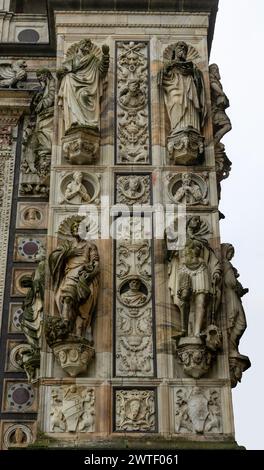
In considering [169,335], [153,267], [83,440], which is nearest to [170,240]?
[153,267]

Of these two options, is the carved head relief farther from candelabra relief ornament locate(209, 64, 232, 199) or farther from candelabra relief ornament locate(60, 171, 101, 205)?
candelabra relief ornament locate(209, 64, 232, 199)

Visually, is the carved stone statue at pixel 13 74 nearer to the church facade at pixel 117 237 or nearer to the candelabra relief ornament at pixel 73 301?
the church facade at pixel 117 237

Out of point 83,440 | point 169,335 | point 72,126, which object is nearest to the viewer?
point 83,440

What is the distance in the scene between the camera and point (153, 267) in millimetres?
11633

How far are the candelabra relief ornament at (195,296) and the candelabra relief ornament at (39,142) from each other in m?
2.53

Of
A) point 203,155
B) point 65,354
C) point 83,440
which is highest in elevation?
point 203,155

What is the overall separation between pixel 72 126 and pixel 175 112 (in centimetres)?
151

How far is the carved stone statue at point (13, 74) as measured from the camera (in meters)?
14.6

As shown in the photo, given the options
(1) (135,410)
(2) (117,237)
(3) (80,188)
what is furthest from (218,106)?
(1) (135,410)

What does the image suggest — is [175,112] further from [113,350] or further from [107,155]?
[113,350]

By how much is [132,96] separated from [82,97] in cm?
78

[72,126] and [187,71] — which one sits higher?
[187,71]

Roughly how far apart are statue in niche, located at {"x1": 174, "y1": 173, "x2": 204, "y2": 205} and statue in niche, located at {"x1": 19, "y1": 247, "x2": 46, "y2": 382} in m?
2.07

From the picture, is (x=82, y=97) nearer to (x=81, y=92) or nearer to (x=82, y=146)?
(x=81, y=92)
